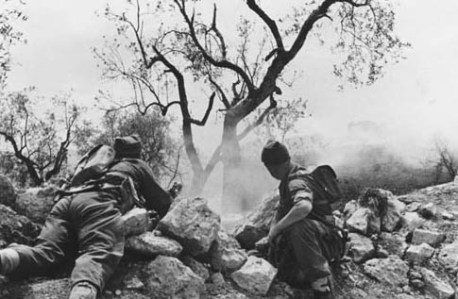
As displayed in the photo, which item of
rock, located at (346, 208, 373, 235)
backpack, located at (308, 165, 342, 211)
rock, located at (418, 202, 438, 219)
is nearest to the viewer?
backpack, located at (308, 165, 342, 211)

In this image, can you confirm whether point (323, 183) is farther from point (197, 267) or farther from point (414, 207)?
point (414, 207)

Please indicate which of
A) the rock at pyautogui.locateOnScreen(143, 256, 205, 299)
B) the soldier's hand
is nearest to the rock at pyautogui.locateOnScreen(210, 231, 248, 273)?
the soldier's hand

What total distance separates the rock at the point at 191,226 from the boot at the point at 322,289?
1.13 meters

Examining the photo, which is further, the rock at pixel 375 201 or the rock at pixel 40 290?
the rock at pixel 375 201

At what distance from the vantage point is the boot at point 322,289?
14.9 feet

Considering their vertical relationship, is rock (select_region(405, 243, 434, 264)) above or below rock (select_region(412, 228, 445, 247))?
below

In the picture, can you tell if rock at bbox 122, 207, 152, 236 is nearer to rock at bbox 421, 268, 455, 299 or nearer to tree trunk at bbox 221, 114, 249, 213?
rock at bbox 421, 268, 455, 299

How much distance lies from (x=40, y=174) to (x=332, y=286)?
19.9 meters

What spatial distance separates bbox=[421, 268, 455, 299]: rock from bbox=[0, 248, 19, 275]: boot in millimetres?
4421

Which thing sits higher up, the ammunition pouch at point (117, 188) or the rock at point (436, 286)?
the ammunition pouch at point (117, 188)

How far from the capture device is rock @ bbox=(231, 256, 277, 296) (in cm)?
466

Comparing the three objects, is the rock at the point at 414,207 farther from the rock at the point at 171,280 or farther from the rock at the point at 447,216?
the rock at the point at 171,280

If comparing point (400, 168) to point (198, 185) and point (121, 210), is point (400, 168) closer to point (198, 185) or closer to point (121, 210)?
point (198, 185)

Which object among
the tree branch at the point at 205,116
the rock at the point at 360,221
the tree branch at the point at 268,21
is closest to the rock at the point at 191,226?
the rock at the point at 360,221
